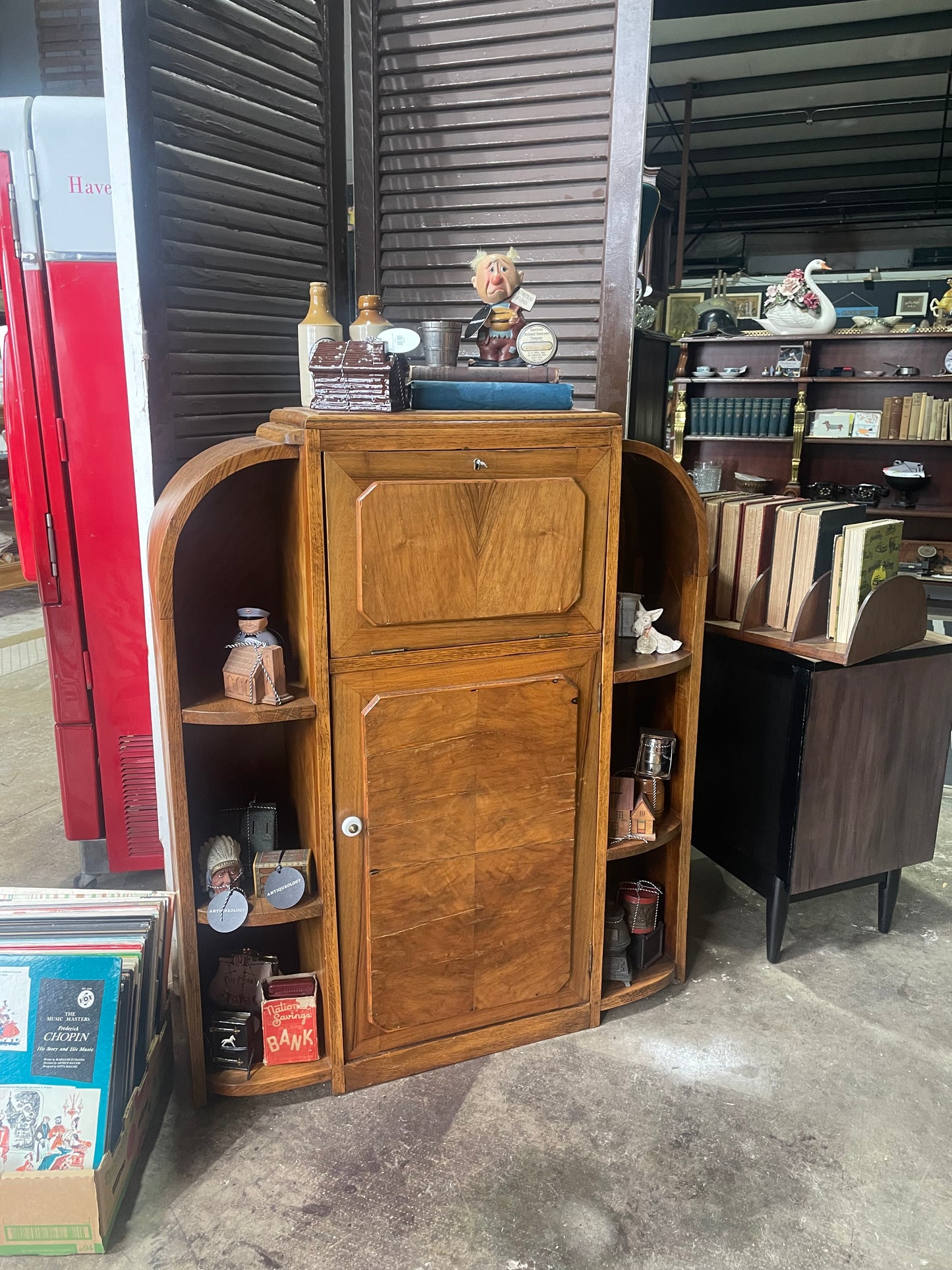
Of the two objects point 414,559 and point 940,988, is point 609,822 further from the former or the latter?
point 940,988

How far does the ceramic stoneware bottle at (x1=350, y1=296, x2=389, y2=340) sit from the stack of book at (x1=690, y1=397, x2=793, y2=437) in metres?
5.14

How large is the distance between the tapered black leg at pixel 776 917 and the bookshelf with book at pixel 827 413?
14.2 ft

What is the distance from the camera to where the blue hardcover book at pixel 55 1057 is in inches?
58.9

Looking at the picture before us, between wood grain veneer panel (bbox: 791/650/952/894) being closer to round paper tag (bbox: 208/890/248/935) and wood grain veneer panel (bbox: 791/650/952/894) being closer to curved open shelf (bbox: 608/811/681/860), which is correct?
curved open shelf (bbox: 608/811/681/860)

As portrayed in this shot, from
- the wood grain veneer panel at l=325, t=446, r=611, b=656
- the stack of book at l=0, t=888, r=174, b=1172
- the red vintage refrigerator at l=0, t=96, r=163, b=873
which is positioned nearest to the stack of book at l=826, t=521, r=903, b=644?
the wood grain veneer panel at l=325, t=446, r=611, b=656

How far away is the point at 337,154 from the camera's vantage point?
2.28m

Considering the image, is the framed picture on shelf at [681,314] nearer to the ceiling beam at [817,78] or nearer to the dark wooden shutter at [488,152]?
the ceiling beam at [817,78]

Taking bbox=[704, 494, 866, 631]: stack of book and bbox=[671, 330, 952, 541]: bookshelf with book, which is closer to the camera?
bbox=[704, 494, 866, 631]: stack of book

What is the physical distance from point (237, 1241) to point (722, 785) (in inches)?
60.1

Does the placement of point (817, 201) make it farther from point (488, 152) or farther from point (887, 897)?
point (887, 897)

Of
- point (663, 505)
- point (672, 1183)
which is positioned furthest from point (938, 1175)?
point (663, 505)

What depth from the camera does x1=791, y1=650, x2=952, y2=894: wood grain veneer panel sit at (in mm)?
2176

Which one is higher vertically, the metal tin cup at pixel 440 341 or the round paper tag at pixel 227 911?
the metal tin cup at pixel 440 341

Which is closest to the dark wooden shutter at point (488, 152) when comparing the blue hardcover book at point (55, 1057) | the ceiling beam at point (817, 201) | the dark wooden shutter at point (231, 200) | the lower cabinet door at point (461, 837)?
the dark wooden shutter at point (231, 200)
